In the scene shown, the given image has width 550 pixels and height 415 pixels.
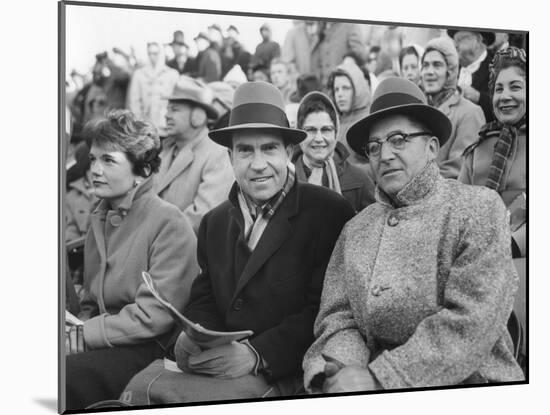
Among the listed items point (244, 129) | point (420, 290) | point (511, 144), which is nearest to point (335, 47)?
point (244, 129)

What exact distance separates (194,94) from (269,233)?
910mm

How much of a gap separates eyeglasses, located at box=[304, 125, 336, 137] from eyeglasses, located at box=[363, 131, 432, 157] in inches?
8.9

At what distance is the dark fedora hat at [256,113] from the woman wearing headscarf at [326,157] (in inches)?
5.4

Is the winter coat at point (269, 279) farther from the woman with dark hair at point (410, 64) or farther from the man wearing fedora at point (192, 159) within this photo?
the woman with dark hair at point (410, 64)

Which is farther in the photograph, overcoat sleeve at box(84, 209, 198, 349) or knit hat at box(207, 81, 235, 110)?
knit hat at box(207, 81, 235, 110)

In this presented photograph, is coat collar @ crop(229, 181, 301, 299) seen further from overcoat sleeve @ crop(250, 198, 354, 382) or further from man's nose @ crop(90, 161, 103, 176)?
man's nose @ crop(90, 161, 103, 176)

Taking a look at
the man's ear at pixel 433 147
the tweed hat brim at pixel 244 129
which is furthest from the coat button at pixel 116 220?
the man's ear at pixel 433 147

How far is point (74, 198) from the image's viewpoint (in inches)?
214

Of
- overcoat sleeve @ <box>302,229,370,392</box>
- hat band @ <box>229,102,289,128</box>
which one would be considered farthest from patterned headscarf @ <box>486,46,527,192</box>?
hat band @ <box>229,102,289,128</box>

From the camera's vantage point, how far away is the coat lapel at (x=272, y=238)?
5617 mm

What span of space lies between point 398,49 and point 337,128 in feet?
2.13

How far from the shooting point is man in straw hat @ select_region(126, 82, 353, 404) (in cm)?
559

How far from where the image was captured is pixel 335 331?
565 cm

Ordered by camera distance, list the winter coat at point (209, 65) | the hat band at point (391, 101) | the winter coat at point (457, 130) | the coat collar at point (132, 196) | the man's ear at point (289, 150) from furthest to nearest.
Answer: the winter coat at point (457, 130)
the hat band at point (391, 101)
the man's ear at point (289, 150)
the winter coat at point (209, 65)
the coat collar at point (132, 196)
